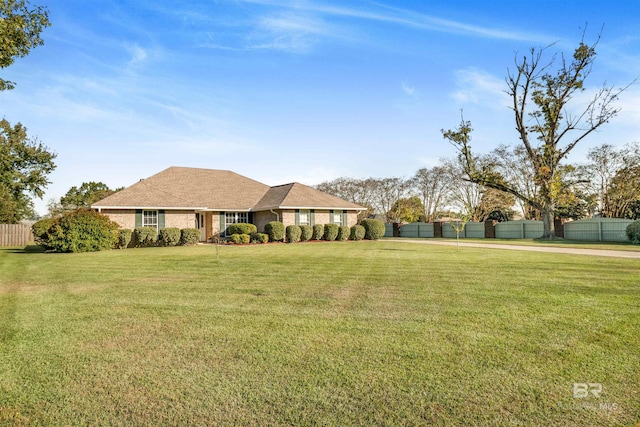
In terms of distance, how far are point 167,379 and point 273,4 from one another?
37.7 ft

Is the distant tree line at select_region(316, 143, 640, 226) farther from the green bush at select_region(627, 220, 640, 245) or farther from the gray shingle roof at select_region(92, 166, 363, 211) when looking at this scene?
the gray shingle roof at select_region(92, 166, 363, 211)

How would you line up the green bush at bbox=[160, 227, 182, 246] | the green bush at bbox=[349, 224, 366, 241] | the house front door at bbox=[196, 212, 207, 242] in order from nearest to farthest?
the green bush at bbox=[160, 227, 182, 246], the house front door at bbox=[196, 212, 207, 242], the green bush at bbox=[349, 224, 366, 241]

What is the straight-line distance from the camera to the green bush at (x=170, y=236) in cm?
2253

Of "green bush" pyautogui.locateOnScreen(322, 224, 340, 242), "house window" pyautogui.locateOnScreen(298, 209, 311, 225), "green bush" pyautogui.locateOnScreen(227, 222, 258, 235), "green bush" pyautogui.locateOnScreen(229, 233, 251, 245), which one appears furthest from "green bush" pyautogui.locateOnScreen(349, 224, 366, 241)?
"green bush" pyautogui.locateOnScreen(229, 233, 251, 245)

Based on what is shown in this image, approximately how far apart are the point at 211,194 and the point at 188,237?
222 inches

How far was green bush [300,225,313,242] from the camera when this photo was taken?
86.9ft

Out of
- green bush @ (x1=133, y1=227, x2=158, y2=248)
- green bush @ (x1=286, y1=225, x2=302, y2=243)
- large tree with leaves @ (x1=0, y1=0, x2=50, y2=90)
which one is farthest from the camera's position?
green bush @ (x1=286, y1=225, x2=302, y2=243)

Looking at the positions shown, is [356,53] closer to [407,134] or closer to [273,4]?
[273,4]

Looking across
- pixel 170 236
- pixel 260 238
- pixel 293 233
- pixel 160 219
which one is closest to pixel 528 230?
pixel 293 233

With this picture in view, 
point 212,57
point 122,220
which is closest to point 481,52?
point 212,57

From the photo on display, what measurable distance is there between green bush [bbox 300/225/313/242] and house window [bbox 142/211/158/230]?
9.28 metres

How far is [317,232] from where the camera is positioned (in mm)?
27109

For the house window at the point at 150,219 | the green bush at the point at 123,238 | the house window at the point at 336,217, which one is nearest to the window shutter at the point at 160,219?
the house window at the point at 150,219
